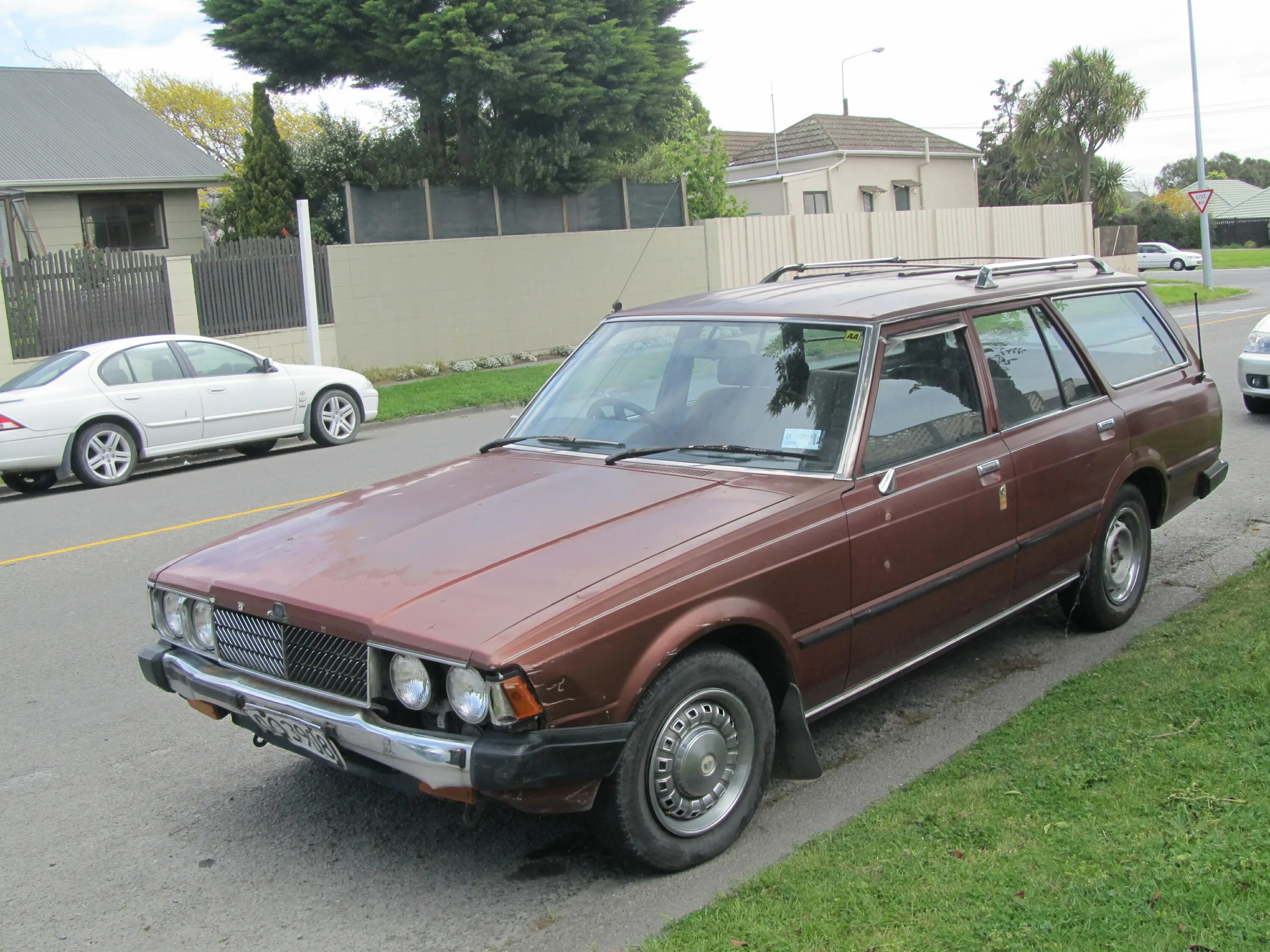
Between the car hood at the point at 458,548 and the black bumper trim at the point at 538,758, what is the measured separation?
28cm

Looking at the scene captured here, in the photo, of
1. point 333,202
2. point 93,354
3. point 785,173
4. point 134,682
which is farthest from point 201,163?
point 134,682

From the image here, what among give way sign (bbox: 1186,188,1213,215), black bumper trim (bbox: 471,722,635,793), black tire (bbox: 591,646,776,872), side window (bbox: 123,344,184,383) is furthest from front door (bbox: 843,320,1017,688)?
give way sign (bbox: 1186,188,1213,215)

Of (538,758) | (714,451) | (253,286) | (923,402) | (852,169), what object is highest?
(852,169)

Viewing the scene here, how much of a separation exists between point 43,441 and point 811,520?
33.5ft

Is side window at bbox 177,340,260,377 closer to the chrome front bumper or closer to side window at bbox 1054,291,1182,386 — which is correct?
the chrome front bumper

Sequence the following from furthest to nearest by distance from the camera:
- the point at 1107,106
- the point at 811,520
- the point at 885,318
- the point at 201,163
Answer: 1. the point at 1107,106
2. the point at 201,163
3. the point at 885,318
4. the point at 811,520

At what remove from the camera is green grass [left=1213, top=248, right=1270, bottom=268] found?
2028 inches

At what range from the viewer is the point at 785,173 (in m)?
41.3

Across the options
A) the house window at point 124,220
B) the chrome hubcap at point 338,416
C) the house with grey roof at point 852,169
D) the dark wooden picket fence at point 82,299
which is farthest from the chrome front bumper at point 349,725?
the house with grey roof at point 852,169

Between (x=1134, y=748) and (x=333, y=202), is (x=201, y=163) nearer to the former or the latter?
(x=333, y=202)

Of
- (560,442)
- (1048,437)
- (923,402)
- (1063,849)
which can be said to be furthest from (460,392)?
A: (1063,849)

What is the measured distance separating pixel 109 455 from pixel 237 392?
1541 mm

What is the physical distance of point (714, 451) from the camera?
468cm

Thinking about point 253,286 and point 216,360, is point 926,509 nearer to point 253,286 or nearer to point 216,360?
point 216,360
